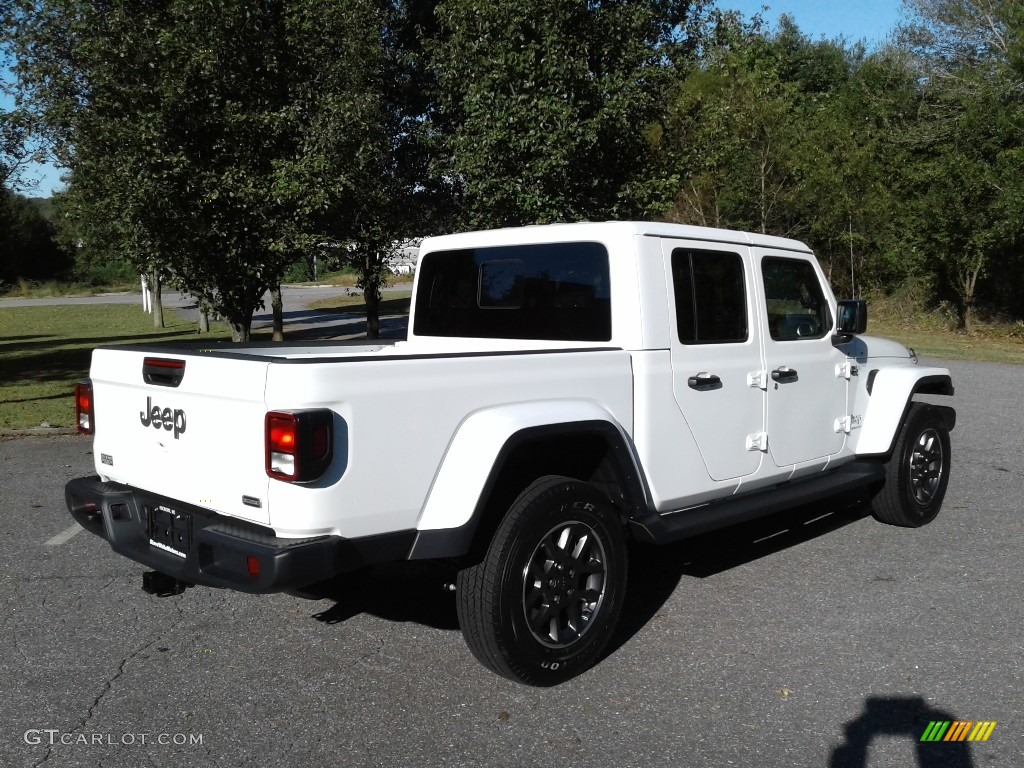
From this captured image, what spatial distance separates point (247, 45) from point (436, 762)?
8.89 meters

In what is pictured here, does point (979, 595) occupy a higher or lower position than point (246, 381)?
lower

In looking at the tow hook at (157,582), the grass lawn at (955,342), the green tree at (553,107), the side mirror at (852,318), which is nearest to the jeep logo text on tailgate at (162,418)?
the tow hook at (157,582)

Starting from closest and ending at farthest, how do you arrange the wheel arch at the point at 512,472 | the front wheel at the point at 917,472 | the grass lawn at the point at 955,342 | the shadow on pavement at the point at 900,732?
the shadow on pavement at the point at 900,732
the wheel arch at the point at 512,472
the front wheel at the point at 917,472
the grass lawn at the point at 955,342

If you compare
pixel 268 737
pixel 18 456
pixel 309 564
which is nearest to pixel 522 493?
pixel 309 564

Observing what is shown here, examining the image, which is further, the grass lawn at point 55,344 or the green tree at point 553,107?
the grass lawn at point 55,344

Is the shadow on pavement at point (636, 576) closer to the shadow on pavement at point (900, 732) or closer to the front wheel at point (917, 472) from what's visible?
the front wheel at point (917, 472)

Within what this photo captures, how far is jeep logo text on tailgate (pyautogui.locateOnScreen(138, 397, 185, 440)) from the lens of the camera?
3750 mm

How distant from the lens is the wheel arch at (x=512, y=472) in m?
3.57

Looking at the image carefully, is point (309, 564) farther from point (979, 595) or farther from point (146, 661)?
point (979, 595)

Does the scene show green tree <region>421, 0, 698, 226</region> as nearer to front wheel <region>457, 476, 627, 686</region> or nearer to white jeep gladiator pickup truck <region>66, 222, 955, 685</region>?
white jeep gladiator pickup truck <region>66, 222, 955, 685</region>

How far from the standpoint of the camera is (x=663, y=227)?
4586 mm

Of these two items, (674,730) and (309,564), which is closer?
(309,564)

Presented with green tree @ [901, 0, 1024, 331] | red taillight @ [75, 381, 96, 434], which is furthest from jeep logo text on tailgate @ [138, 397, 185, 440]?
green tree @ [901, 0, 1024, 331]

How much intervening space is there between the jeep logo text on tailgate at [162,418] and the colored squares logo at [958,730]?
3.01 metres
